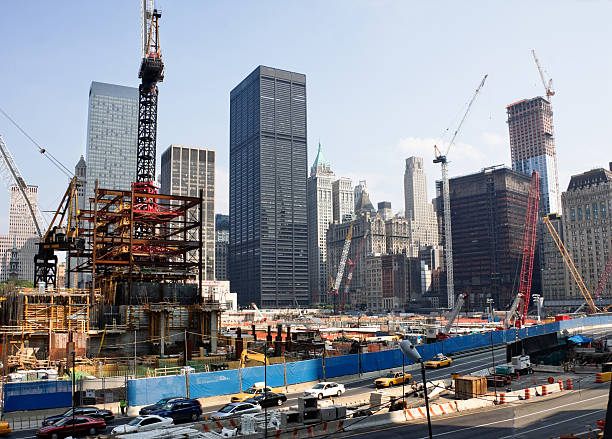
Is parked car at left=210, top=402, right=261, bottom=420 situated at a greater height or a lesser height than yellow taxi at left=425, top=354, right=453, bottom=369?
greater

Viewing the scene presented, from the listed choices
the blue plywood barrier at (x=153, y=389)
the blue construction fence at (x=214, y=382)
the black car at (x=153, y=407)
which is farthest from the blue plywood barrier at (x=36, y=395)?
the black car at (x=153, y=407)

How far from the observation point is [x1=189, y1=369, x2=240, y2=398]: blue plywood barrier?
45.0 meters

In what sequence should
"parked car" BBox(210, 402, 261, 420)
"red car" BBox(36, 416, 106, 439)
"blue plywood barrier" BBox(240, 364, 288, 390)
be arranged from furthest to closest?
"blue plywood barrier" BBox(240, 364, 288, 390) → "parked car" BBox(210, 402, 261, 420) → "red car" BBox(36, 416, 106, 439)

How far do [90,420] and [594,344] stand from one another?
7242 cm

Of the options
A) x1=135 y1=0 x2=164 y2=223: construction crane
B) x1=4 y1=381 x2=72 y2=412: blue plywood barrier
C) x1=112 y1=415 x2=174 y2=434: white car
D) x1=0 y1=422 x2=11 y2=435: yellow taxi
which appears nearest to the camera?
x1=112 y1=415 x2=174 y2=434: white car

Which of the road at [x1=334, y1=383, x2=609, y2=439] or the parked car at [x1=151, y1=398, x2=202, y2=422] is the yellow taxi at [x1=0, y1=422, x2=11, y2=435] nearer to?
the parked car at [x1=151, y1=398, x2=202, y2=422]

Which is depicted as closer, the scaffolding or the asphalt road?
the asphalt road

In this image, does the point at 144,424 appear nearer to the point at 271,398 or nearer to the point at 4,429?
the point at 4,429

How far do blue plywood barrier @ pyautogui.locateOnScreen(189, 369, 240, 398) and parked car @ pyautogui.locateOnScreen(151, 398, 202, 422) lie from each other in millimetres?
5895

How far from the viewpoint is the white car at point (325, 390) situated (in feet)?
148

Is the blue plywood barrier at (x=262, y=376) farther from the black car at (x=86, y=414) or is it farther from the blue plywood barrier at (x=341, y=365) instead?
the black car at (x=86, y=414)

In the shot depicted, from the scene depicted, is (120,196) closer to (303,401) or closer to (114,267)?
(114,267)

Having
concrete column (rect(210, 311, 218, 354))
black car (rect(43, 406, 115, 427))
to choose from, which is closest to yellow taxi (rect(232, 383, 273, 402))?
black car (rect(43, 406, 115, 427))

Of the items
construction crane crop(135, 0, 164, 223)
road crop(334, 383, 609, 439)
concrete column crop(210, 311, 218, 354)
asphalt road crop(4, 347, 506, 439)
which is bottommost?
asphalt road crop(4, 347, 506, 439)
